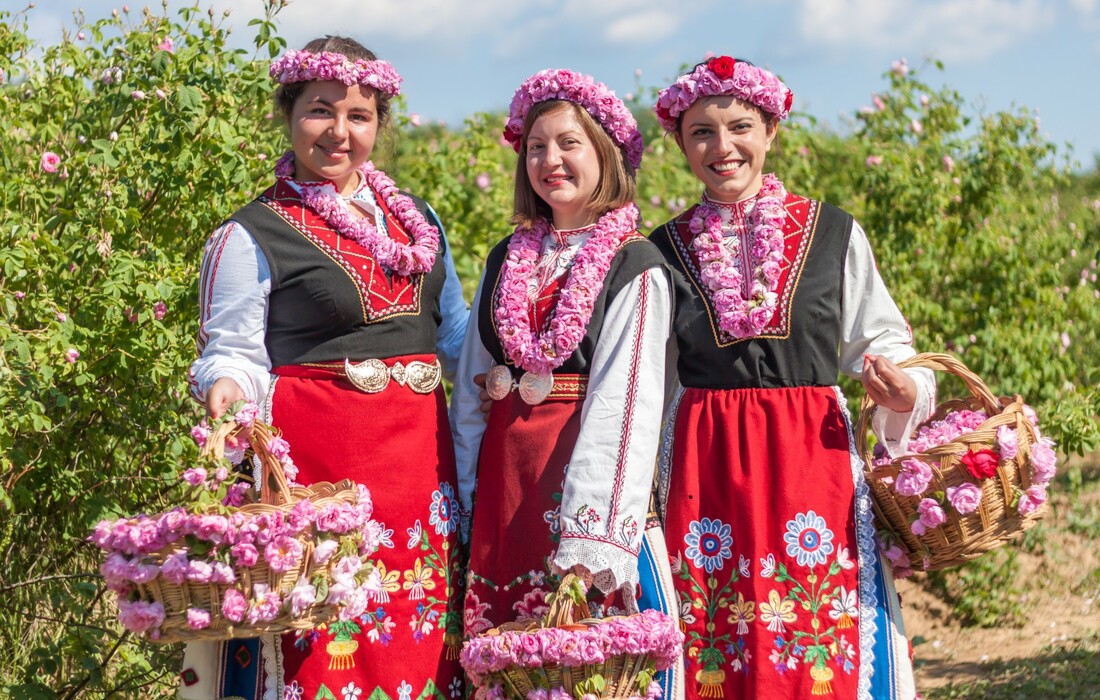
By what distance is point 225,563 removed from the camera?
8.28 feet

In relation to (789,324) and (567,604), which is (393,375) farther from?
(789,324)

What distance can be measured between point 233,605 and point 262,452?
1.30 ft

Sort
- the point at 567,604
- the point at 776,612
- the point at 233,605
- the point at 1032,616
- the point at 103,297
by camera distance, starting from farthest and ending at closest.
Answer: the point at 1032,616
the point at 103,297
the point at 776,612
the point at 567,604
the point at 233,605

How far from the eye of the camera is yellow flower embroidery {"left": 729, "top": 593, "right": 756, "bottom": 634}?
2994mm

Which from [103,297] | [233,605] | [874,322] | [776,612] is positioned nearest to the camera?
[233,605]

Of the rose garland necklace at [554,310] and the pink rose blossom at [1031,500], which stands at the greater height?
the rose garland necklace at [554,310]

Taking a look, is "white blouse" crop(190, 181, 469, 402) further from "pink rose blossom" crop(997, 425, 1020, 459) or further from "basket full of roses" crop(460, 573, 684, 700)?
"pink rose blossom" crop(997, 425, 1020, 459)

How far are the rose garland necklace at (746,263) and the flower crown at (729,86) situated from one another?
21 cm

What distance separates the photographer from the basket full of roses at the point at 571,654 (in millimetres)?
2654

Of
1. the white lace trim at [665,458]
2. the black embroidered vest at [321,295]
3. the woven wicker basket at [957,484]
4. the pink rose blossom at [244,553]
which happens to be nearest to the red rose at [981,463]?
the woven wicker basket at [957,484]

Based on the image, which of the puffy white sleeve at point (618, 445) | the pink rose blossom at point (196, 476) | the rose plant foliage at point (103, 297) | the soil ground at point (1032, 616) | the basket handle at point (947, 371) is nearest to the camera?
the pink rose blossom at point (196, 476)

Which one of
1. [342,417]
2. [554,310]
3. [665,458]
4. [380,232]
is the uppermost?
[380,232]

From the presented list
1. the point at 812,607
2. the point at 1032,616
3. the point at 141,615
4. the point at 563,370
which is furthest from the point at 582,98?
the point at 1032,616

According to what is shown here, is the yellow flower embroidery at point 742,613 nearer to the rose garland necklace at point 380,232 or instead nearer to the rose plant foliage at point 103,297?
the rose garland necklace at point 380,232
